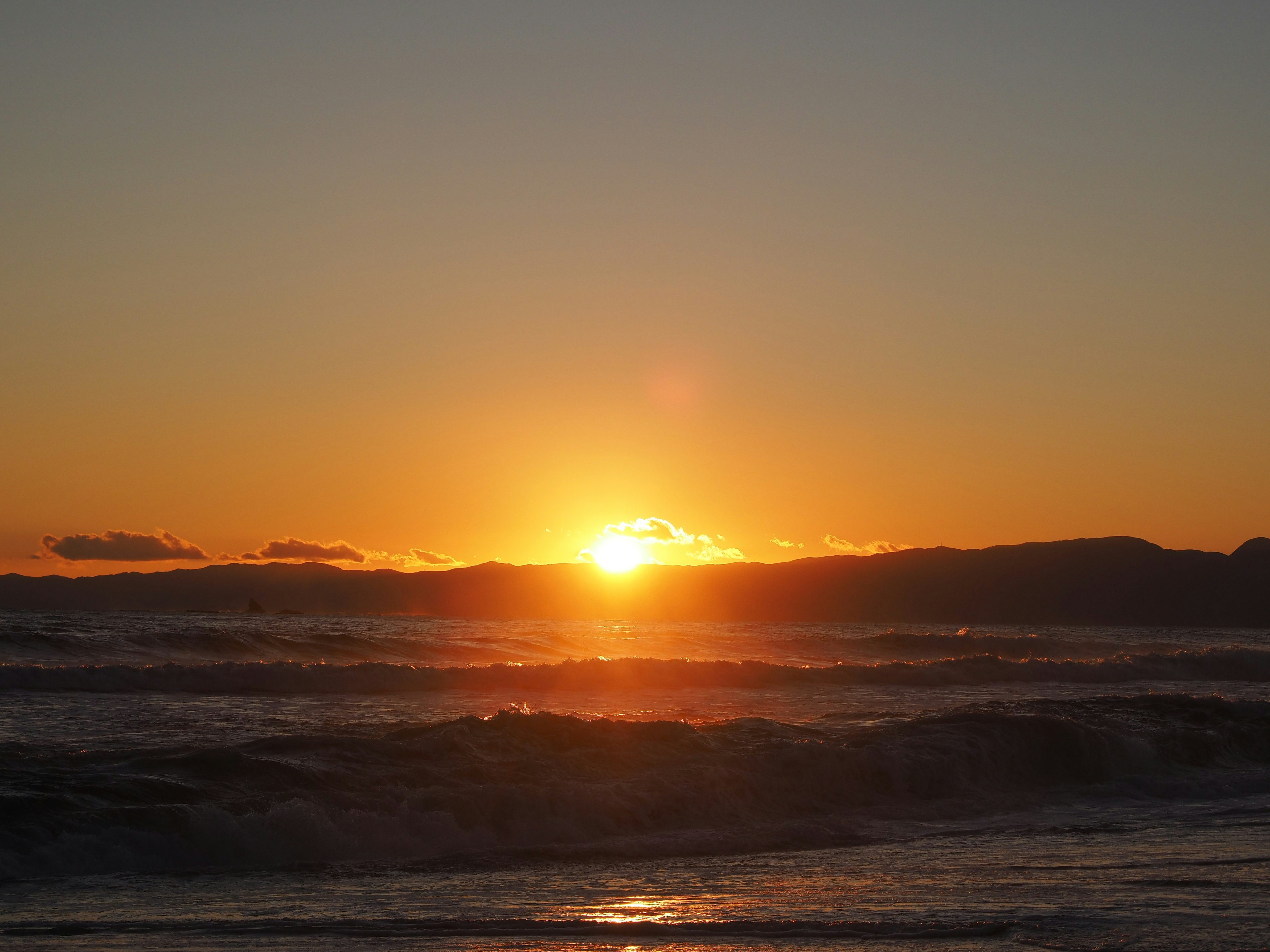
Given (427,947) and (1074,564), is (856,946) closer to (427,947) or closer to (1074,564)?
(427,947)

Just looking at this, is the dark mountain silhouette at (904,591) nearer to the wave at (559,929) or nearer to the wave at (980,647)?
the wave at (980,647)

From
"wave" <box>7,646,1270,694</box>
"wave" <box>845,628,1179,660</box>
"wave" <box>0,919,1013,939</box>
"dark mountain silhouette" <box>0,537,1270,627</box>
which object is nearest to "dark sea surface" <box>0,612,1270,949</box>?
"wave" <box>0,919,1013,939</box>

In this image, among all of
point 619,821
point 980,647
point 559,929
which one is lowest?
point 980,647

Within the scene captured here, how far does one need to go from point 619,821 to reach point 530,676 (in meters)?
12.2

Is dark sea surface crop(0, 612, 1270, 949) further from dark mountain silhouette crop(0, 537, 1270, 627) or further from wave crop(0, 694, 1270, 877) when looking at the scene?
dark mountain silhouette crop(0, 537, 1270, 627)

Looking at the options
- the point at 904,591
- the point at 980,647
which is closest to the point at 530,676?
the point at 980,647

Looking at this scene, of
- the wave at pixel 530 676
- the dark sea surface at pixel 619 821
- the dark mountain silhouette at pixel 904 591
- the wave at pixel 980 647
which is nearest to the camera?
the dark sea surface at pixel 619 821

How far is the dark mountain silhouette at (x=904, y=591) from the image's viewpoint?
9838cm

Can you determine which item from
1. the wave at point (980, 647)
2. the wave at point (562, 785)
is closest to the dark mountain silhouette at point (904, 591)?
the wave at point (980, 647)

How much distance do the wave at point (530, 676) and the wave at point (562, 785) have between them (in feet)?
28.6

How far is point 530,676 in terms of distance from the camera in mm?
20938

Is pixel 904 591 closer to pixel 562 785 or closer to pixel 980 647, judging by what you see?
pixel 980 647

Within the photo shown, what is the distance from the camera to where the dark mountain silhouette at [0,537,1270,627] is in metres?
98.4

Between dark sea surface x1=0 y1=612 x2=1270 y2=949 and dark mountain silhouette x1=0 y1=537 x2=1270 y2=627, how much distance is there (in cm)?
8057
